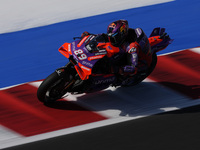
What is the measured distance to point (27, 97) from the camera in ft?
24.0

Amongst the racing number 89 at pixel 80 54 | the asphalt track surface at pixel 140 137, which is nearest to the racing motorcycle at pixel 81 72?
the racing number 89 at pixel 80 54

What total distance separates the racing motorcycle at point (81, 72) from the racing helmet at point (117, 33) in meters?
0.14

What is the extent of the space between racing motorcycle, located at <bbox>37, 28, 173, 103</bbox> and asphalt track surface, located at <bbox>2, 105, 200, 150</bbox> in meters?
0.83

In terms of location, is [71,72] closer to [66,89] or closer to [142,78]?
[66,89]

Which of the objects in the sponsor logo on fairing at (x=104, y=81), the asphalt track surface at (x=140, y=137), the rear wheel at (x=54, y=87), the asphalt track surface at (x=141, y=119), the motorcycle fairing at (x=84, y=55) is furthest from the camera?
the sponsor logo on fairing at (x=104, y=81)

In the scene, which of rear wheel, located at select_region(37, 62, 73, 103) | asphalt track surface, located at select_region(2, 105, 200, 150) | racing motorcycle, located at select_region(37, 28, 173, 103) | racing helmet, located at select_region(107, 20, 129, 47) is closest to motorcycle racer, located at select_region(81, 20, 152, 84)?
racing helmet, located at select_region(107, 20, 129, 47)

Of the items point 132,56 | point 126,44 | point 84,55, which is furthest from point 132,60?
point 84,55

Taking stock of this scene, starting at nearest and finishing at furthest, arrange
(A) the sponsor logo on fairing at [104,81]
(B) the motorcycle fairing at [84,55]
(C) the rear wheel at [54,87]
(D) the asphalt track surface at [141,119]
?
(D) the asphalt track surface at [141,119]
(B) the motorcycle fairing at [84,55]
(C) the rear wheel at [54,87]
(A) the sponsor logo on fairing at [104,81]

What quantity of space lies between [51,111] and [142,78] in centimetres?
171

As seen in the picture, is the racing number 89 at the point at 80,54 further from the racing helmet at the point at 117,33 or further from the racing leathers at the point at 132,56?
the racing helmet at the point at 117,33

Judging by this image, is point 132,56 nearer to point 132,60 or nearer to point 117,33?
point 132,60

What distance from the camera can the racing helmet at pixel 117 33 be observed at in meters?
6.71

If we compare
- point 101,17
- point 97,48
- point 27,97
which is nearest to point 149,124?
point 97,48

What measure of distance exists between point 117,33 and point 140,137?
1803mm
